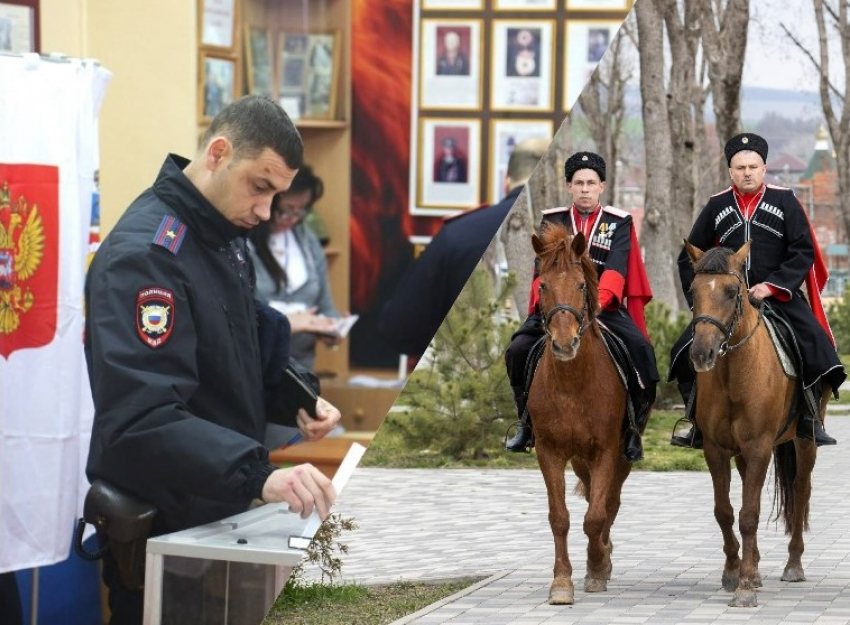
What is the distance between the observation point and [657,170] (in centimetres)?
445

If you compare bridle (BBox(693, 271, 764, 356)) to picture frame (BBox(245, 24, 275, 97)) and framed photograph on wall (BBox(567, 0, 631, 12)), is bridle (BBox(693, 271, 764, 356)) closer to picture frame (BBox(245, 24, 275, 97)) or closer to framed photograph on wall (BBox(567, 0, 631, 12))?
framed photograph on wall (BBox(567, 0, 631, 12))

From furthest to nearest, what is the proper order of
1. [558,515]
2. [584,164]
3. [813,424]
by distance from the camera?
[813,424]
[558,515]
[584,164]

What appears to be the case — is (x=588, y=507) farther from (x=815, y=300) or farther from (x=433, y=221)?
(x=433, y=221)

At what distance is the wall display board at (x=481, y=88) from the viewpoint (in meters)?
2.72

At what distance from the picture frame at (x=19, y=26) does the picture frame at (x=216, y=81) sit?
0.36 m

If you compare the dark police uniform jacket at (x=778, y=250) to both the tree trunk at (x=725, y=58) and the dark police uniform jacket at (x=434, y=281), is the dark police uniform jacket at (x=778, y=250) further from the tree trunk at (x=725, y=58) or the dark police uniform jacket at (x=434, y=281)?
the dark police uniform jacket at (x=434, y=281)

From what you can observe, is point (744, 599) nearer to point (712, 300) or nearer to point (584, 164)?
point (712, 300)

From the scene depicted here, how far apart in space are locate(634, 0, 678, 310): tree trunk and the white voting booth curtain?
170 cm

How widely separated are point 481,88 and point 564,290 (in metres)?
1.47

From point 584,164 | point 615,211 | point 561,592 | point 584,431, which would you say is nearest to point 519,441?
point 584,431

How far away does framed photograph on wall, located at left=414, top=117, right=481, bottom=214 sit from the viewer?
2.71 metres

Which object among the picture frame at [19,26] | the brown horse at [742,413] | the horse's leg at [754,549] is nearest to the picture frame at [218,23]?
the picture frame at [19,26]

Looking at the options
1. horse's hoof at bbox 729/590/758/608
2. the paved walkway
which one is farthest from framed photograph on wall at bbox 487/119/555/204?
horse's hoof at bbox 729/590/758/608

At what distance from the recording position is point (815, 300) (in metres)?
4.67
